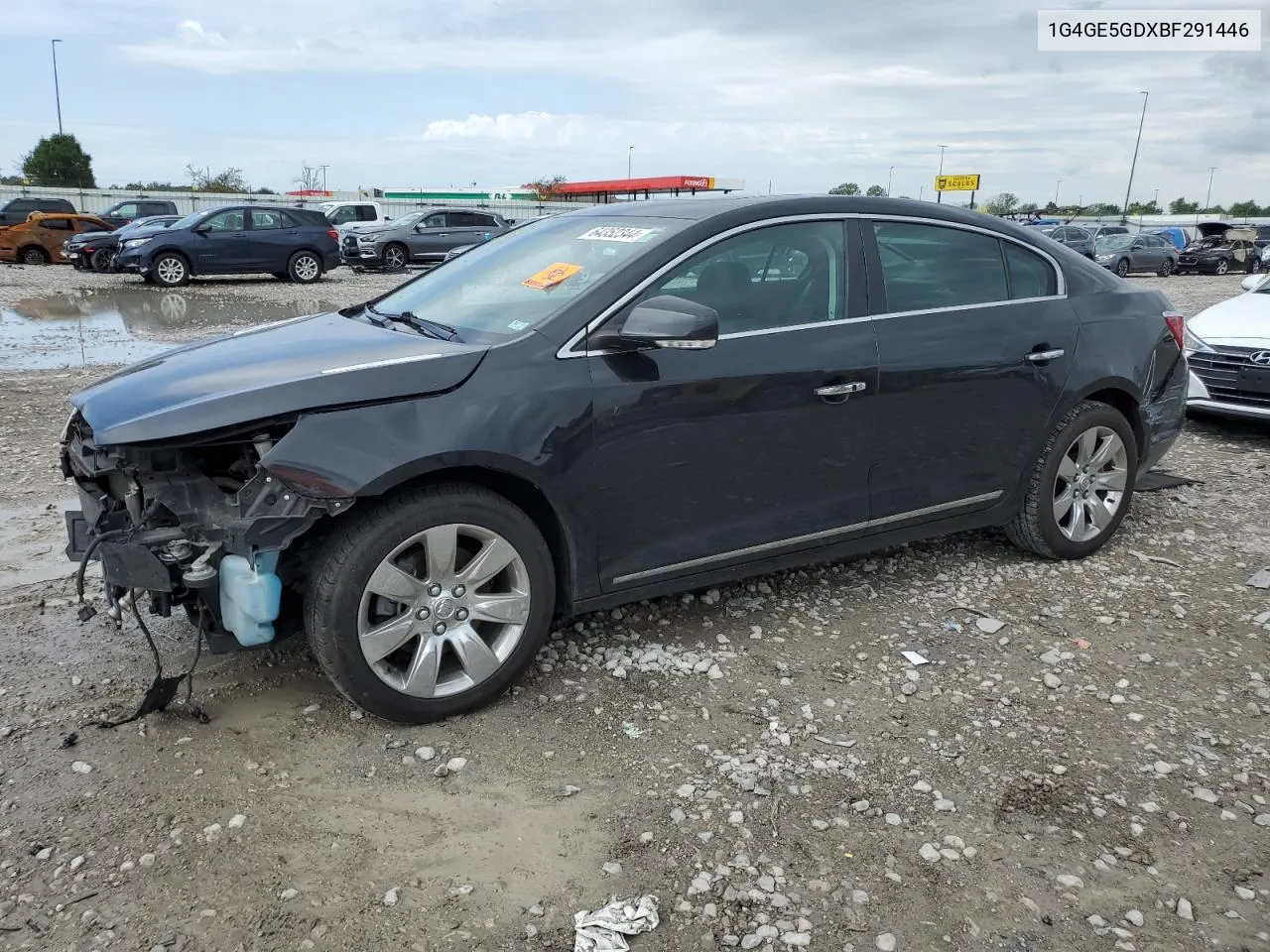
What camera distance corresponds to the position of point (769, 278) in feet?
12.4

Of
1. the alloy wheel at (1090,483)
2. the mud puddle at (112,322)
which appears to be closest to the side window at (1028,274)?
the alloy wheel at (1090,483)

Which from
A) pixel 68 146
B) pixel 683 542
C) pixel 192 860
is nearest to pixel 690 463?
pixel 683 542

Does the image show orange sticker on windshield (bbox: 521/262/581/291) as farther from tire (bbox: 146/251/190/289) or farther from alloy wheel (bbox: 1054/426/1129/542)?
tire (bbox: 146/251/190/289)

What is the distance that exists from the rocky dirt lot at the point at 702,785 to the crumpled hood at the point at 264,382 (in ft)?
3.29

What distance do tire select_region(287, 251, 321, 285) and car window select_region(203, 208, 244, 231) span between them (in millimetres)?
1197

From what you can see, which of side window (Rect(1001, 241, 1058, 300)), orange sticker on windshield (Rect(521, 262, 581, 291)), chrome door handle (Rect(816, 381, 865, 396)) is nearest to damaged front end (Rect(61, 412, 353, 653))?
orange sticker on windshield (Rect(521, 262, 581, 291))

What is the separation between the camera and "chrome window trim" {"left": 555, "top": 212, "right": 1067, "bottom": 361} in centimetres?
337

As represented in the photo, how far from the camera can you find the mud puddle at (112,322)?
10.4m

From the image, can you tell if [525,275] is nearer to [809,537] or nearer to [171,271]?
[809,537]

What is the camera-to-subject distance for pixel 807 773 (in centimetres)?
307

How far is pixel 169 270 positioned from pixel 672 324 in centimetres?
1850

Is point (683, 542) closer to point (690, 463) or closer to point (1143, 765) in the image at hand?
point (690, 463)

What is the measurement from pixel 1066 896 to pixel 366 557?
85.0 inches

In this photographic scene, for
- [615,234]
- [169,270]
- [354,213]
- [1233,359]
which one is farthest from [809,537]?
[354,213]
